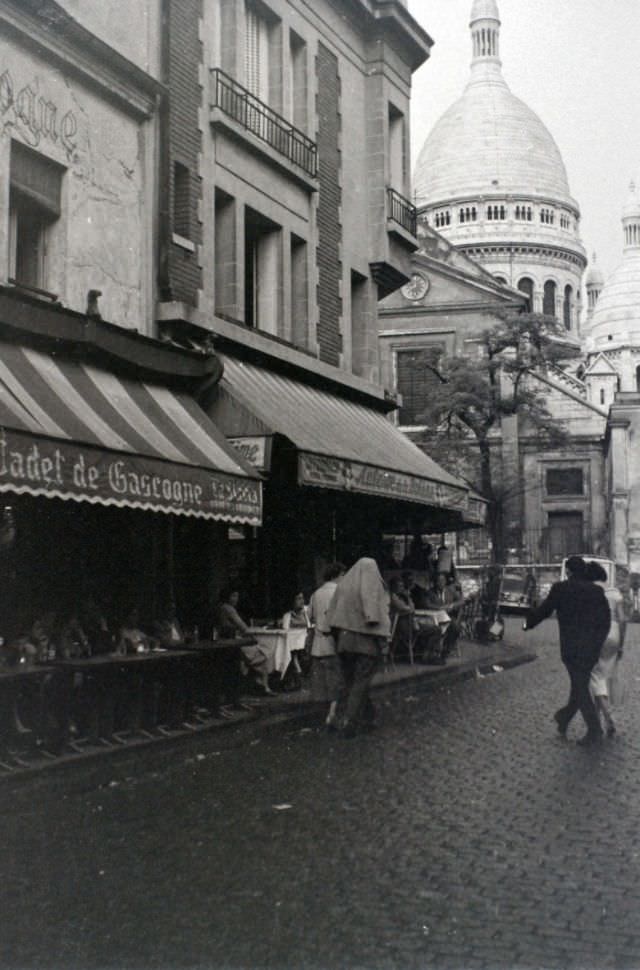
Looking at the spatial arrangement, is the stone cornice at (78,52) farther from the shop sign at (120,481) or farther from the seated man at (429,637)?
the seated man at (429,637)

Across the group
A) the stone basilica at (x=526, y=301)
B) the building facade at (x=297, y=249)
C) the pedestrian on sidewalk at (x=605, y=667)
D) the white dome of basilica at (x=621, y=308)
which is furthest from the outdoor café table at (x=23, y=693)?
the white dome of basilica at (x=621, y=308)

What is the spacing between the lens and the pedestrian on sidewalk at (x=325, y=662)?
43.4ft

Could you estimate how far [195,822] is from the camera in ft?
27.3

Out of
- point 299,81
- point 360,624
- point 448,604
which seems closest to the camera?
point 360,624

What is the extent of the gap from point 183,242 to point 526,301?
163ft

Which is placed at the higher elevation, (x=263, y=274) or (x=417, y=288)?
(x=417, y=288)

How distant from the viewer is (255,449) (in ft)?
51.9

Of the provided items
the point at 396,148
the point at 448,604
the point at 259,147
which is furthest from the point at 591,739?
the point at 396,148

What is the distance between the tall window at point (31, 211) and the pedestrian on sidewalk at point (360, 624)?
455 centimetres

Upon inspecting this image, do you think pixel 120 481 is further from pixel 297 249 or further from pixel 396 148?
pixel 396 148

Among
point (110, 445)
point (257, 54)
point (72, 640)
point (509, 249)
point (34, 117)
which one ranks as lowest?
point (72, 640)

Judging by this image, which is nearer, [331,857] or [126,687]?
[331,857]

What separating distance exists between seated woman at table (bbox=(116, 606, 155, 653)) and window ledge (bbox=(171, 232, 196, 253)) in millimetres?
5479

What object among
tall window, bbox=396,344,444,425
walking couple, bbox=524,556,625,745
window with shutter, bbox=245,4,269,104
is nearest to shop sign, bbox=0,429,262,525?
walking couple, bbox=524,556,625,745
